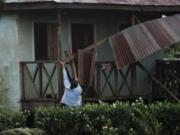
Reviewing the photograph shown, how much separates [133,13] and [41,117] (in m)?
6.70

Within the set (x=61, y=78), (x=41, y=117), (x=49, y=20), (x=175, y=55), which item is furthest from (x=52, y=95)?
(x=175, y=55)

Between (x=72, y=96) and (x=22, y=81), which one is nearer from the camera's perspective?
(x=72, y=96)

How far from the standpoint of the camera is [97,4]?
17.9 metres

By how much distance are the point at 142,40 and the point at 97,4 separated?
1.80 m

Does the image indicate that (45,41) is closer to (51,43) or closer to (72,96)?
(51,43)

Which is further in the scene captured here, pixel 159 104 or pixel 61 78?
pixel 61 78

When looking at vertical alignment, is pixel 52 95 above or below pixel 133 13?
below

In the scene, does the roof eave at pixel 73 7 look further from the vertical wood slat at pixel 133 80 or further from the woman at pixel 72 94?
the woman at pixel 72 94

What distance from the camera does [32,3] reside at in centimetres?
1769

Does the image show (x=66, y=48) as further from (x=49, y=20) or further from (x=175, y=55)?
(x=175, y=55)

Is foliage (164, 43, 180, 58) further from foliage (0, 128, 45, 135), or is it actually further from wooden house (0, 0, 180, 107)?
foliage (0, 128, 45, 135)

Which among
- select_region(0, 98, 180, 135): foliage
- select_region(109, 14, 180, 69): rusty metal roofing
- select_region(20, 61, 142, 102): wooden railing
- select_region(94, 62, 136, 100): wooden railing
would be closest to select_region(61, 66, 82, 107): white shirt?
select_region(20, 61, 142, 102): wooden railing

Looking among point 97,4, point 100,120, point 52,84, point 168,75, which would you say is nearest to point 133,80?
point 168,75

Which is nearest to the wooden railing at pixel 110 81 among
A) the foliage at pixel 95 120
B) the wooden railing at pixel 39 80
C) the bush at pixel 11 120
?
the wooden railing at pixel 39 80
